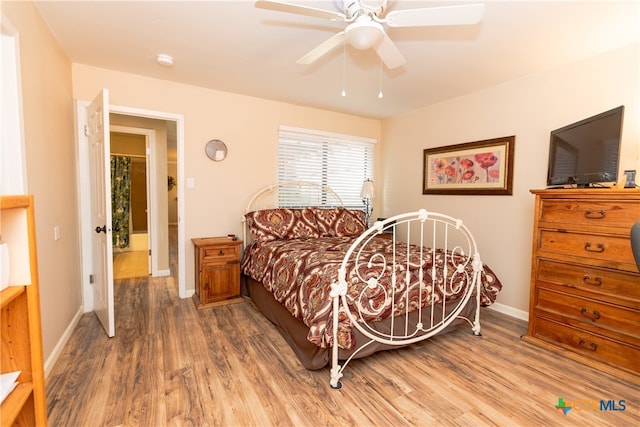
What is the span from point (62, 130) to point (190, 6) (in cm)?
161

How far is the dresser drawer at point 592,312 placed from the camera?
1972mm

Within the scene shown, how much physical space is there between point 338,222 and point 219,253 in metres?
1.50

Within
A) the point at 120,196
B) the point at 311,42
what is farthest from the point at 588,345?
the point at 120,196

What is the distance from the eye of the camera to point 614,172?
2043 mm

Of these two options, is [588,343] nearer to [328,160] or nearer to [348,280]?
[348,280]

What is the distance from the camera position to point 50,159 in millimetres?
2189

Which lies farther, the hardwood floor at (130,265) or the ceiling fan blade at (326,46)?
the hardwood floor at (130,265)

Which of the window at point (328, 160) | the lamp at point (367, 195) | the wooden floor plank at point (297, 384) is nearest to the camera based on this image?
the wooden floor plank at point (297, 384)

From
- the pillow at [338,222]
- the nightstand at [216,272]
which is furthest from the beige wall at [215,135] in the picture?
the pillow at [338,222]

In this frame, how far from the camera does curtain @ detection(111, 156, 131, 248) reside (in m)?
5.75

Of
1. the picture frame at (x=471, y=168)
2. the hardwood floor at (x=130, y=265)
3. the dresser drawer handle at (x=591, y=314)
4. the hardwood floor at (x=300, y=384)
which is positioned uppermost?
the picture frame at (x=471, y=168)

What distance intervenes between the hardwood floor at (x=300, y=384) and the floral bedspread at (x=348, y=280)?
35 cm

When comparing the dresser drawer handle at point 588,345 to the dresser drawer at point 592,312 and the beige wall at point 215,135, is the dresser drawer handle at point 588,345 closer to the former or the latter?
the dresser drawer at point 592,312

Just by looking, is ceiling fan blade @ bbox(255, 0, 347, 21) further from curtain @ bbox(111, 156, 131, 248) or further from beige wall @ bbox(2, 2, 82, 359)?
curtain @ bbox(111, 156, 131, 248)
